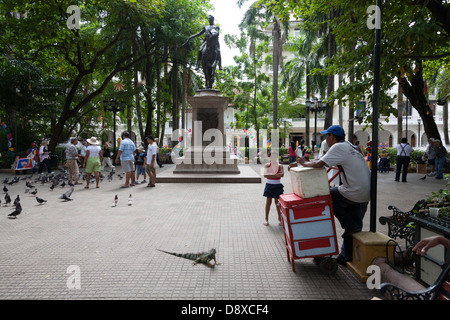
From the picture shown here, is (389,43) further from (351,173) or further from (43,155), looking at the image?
(43,155)

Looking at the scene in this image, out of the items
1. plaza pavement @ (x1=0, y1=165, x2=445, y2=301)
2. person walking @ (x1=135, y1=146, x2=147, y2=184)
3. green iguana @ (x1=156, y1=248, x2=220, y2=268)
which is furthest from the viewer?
person walking @ (x1=135, y1=146, x2=147, y2=184)

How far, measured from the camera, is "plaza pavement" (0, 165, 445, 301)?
3521mm

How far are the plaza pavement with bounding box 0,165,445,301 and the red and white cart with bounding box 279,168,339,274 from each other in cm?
33

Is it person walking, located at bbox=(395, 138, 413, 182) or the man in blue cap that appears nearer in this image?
the man in blue cap

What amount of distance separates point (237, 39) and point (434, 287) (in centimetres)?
3102

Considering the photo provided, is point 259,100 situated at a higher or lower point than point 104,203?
higher

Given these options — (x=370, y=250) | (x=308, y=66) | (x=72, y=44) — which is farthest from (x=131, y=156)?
(x=308, y=66)

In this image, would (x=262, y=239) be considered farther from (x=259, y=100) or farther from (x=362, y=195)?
(x=259, y=100)

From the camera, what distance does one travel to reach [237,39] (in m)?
30.7

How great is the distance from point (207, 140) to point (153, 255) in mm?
10187

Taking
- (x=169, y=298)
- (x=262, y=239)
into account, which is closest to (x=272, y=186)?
(x=262, y=239)

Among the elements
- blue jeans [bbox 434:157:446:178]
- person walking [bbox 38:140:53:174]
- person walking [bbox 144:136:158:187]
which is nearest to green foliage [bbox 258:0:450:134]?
person walking [bbox 144:136:158:187]

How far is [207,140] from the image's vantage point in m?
A: 14.6

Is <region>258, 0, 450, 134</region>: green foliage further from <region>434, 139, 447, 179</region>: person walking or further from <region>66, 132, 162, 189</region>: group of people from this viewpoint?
<region>434, 139, 447, 179</region>: person walking
